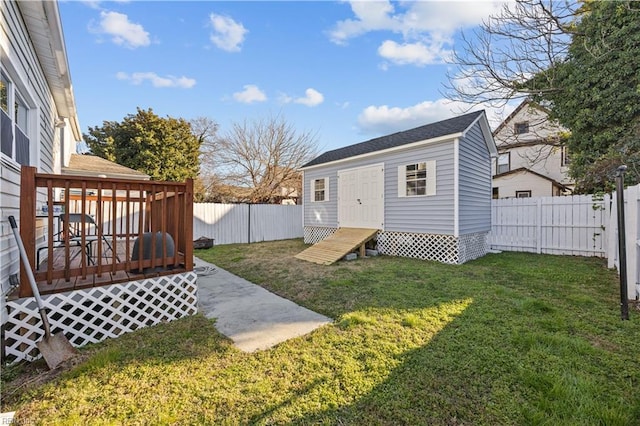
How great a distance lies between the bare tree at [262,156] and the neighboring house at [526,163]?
1211 cm

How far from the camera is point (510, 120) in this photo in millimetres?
17938

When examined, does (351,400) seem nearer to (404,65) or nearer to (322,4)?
(322,4)

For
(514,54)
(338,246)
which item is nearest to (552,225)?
(338,246)

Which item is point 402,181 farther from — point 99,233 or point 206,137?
point 206,137

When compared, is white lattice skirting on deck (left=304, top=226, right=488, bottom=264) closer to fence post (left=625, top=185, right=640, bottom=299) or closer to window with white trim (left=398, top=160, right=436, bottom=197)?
window with white trim (left=398, top=160, right=436, bottom=197)

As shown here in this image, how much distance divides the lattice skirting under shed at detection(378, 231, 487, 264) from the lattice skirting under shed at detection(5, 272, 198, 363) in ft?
19.7

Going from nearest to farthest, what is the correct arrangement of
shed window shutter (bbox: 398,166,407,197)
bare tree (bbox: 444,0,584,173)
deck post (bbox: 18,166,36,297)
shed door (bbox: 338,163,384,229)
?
deck post (bbox: 18,166,36,297), shed window shutter (bbox: 398,166,407,197), shed door (bbox: 338,163,384,229), bare tree (bbox: 444,0,584,173)

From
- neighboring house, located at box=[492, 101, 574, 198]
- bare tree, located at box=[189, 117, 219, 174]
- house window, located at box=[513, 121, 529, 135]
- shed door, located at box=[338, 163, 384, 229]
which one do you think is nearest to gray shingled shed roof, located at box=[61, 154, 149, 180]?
shed door, located at box=[338, 163, 384, 229]

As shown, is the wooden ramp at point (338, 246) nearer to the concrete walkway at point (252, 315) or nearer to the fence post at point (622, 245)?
the concrete walkway at point (252, 315)

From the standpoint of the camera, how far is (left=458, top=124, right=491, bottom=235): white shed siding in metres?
7.39

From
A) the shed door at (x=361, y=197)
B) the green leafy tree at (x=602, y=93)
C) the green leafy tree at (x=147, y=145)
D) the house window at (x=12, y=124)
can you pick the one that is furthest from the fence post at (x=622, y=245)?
the green leafy tree at (x=147, y=145)

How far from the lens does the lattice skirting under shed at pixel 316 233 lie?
1025 centimetres

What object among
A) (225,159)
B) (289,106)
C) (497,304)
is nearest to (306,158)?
A: (289,106)

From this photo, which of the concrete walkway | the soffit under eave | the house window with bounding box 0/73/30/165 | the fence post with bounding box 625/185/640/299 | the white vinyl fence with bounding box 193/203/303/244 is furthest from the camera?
the white vinyl fence with bounding box 193/203/303/244
